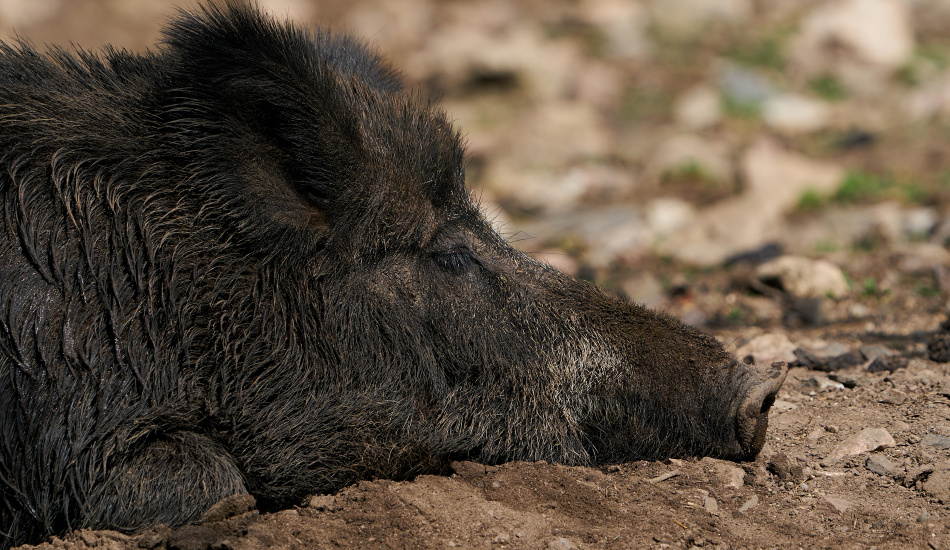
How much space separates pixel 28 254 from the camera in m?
3.29

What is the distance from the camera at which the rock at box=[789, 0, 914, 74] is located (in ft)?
40.8

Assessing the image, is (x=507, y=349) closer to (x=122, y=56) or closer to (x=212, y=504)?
(x=212, y=504)

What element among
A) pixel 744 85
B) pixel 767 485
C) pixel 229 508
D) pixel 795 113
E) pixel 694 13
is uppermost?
pixel 694 13

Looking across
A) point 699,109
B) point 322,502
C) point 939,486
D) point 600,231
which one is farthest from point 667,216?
point 322,502

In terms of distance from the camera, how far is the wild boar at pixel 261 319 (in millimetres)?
3201

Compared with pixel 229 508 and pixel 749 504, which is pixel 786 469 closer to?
pixel 749 504

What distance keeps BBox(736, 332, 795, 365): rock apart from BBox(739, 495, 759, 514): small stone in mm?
1428

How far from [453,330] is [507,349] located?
0.23 meters

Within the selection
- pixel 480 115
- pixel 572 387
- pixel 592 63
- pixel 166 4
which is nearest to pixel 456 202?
pixel 572 387

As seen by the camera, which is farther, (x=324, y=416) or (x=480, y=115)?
(x=480, y=115)

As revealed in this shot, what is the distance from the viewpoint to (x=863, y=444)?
11.5 feet

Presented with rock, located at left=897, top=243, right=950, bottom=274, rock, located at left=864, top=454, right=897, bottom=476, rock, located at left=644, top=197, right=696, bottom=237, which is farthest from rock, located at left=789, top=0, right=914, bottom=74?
rock, located at left=864, top=454, right=897, bottom=476

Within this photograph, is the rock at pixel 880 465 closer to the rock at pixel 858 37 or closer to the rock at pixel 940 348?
the rock at pixel 940 348

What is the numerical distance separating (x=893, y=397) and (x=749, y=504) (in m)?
1.16
